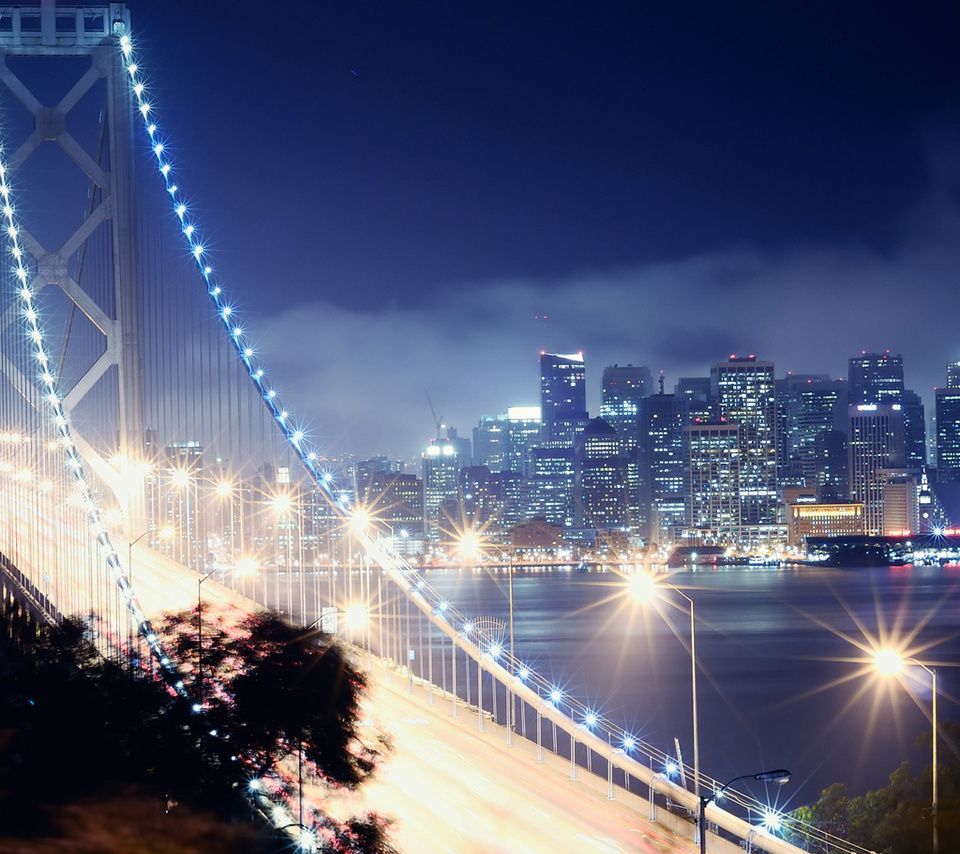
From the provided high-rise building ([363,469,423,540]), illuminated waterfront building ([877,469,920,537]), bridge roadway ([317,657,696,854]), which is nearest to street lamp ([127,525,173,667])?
bridge roadway ([317,657,696,854])

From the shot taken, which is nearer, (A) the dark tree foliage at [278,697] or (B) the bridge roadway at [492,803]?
(A) the dark tree foliage at [278,697]

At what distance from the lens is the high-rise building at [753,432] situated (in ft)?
473

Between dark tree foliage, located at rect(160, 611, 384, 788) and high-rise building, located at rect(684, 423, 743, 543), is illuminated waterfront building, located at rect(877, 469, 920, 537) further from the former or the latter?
dark tree foliage, located at rect(160, 611, 384, 788)

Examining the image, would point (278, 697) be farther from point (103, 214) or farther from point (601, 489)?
point (601, 489)

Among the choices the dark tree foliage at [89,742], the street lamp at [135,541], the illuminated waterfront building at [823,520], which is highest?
the street lamp at [135,541]

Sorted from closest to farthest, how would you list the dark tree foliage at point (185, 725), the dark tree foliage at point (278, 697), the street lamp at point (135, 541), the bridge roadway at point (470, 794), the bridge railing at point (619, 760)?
the dark tree foliage at point (185, 725)
the dark tree foliage at point (278, 697)
the bridge roadway at point (470, 794)
the bridge railing at point (619, 760)
the street lamp at point (135, 541)

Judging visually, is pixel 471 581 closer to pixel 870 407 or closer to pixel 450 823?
pixel 450 823

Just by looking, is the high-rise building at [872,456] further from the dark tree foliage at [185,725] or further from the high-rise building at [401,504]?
the dark tree foliage at [185,725]

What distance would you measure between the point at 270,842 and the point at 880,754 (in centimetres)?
2385

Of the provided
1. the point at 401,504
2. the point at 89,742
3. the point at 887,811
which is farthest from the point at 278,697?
the point at 401,504

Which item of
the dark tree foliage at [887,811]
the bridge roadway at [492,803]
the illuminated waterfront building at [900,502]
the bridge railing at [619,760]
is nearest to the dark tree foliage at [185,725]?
the bridge roadway at [492,803]

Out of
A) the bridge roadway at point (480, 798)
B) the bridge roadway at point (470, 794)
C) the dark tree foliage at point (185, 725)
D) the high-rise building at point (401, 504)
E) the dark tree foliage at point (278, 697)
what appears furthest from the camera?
the high-rise building at point (401, 504)

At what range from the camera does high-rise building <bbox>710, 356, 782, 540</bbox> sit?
144 m

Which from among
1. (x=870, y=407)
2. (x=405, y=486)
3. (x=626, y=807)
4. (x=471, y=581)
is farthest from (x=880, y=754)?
(x=870, y=407)
